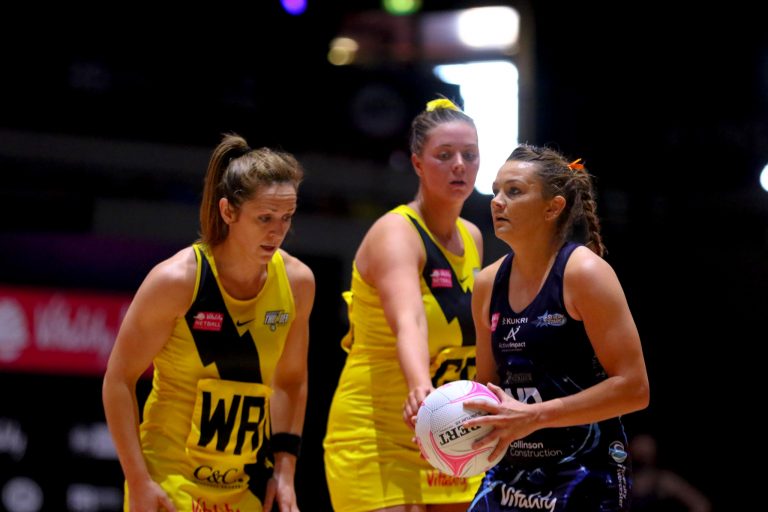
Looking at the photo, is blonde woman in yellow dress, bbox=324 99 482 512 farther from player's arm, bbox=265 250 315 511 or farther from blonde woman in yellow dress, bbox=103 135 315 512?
blonde woman in yellow dress, bbox=103 135 315 512

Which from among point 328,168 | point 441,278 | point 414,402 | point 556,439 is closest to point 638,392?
point 556,439

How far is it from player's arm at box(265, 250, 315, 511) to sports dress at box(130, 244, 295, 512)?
0.12 meters

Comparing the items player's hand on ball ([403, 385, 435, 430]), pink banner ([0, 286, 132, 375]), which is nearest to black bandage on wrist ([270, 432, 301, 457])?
player's hand on ball ([403, 385, 435, 430])

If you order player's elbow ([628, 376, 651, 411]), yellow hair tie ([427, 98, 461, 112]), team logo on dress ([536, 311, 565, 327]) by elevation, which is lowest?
player's elbow ([628, 376, 651, 411])

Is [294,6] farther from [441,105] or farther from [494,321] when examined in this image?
[494,321]

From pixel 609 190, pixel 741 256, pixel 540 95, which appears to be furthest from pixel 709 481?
pixel 540 95

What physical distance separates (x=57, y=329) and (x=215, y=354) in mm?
3149

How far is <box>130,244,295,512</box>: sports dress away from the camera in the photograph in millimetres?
3139

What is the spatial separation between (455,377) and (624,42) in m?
5.82

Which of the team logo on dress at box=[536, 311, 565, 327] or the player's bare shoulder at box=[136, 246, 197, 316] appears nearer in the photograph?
the team logo on dress at box=[536, 311, 565, 327]

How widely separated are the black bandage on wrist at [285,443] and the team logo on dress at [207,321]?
469 mm

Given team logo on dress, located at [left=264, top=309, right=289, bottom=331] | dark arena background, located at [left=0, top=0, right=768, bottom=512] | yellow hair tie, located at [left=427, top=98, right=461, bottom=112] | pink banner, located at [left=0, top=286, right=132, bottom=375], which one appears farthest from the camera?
dark arena background, located at [left=0, top=0, right=768, bottom=512]

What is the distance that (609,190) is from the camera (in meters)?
8.09

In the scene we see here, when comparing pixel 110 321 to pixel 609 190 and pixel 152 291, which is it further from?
pixel 609 190
